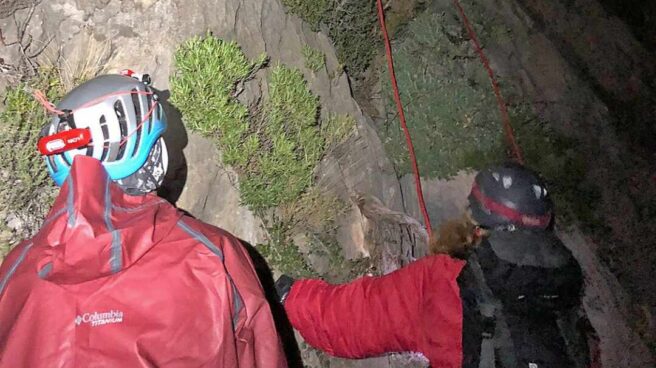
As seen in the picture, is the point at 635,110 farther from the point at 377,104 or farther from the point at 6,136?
the point at 6,136

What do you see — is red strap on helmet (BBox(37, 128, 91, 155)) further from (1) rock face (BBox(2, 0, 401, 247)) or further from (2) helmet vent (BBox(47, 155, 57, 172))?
(1) rock face (BBox(2, 0, 401, 247))

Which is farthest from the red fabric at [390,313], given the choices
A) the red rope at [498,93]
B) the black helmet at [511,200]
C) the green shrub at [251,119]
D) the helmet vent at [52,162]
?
the red rope at [498,93]

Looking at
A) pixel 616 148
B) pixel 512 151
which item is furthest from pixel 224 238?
pixel 616 148

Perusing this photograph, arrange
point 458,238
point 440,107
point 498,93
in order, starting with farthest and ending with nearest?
point 498,93
point 440,107
point 458,238

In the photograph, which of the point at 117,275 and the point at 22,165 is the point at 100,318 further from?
the point at 22,165

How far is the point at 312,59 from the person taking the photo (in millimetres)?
5410

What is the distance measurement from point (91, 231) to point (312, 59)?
149 inches

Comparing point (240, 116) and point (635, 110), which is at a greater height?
point (240, 116)

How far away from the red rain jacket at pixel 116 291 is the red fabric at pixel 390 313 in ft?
3.55

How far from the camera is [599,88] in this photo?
10367 millimetres

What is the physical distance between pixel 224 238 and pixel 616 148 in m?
9.71

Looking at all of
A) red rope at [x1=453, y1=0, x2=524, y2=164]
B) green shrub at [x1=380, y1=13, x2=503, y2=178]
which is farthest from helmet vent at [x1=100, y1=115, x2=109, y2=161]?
red rope at [x1=453, y1=0, x2=524, y2=164]

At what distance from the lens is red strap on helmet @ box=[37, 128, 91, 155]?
241 cm

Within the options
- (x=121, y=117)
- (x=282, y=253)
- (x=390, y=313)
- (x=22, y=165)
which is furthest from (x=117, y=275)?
(x=282, y=253)
